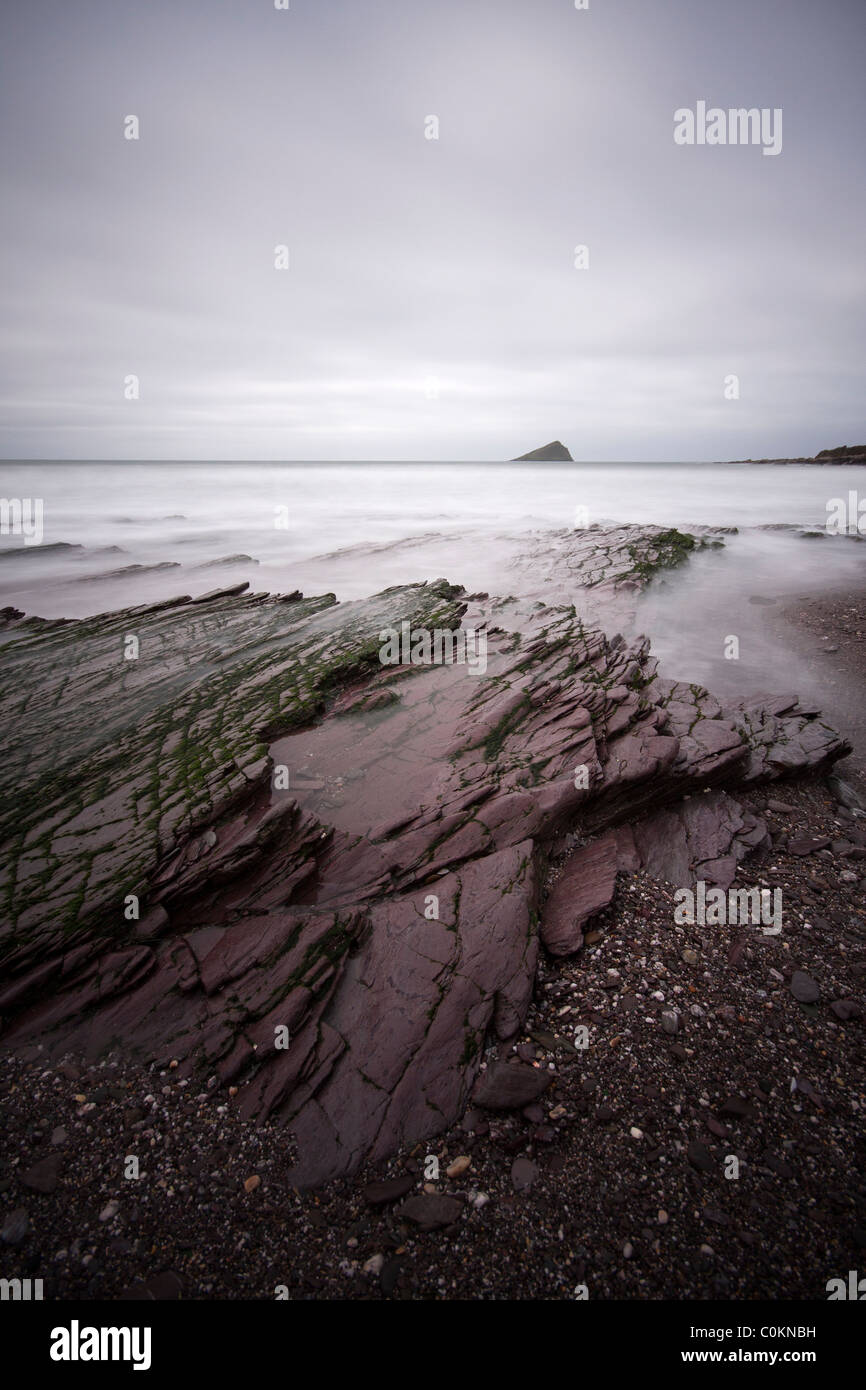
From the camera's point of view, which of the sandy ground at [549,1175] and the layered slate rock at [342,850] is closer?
the sandy ground at [549,1175]

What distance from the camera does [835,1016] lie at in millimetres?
4781

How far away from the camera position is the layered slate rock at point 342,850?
464 cm

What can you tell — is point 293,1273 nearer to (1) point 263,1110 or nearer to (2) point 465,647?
(1) point 263,1110

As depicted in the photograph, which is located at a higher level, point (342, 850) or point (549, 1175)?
point (342, 850)

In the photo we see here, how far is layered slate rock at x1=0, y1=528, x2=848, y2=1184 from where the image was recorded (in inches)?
183

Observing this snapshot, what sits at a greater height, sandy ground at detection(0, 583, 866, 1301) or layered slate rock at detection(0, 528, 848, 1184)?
layered slate rock at detection(0, 528, 848, 1184)

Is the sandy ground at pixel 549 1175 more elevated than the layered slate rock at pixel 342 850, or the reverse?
the layered slate rock at pixel 342 850

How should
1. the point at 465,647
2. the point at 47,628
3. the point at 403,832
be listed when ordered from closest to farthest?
the point at 403,832
the point at 465,647
the point at 47,628

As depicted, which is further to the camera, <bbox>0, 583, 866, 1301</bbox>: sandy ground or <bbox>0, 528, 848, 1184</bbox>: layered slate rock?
<bbox>0, 528, 848, 1184</bbox>: layered slate rock

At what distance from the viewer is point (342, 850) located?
6.28m

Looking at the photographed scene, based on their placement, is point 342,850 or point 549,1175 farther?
point 342,850
